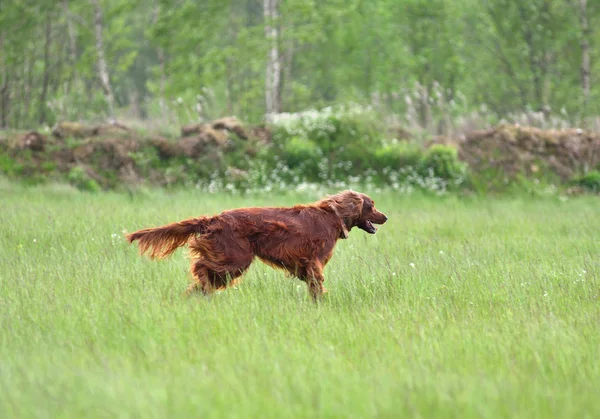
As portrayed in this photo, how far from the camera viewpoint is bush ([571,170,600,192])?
14.7 metres

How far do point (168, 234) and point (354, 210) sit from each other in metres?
1.61

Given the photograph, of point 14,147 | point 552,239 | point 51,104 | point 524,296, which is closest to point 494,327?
point 524,296

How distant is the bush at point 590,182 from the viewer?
14.7 metres

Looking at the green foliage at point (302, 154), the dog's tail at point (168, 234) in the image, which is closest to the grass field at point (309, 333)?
the dog's tail at point (168, 234)

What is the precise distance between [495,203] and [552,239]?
3.89 meters

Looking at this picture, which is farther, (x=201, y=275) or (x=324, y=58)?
(x=324, y=58)

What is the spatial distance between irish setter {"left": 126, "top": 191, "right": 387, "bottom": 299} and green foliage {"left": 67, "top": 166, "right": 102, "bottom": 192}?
865 centimetres

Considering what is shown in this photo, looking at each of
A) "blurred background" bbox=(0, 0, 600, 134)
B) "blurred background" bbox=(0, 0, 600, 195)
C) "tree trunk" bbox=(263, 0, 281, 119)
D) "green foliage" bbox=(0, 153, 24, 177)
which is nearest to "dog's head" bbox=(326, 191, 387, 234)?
"blurred background" bbox=(0, 0, 600, 195)

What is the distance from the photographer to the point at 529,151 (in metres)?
15.4

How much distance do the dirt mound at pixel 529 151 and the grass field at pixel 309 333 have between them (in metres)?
6.28

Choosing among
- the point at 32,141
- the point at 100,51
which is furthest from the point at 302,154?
the point at 100,51

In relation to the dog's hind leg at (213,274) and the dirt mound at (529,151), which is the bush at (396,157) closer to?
the dirt mound at (529,151)

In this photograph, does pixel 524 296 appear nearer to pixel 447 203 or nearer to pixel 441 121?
pixel 447 203

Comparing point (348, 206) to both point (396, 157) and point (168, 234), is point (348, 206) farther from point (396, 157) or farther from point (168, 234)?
point (396, 157)
